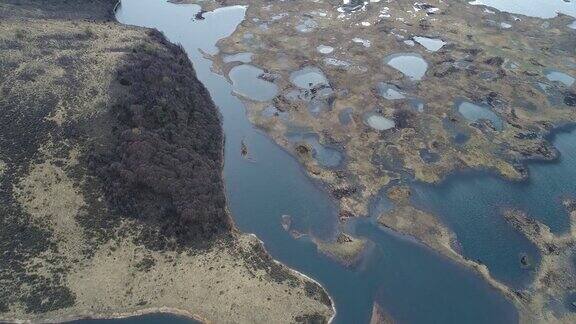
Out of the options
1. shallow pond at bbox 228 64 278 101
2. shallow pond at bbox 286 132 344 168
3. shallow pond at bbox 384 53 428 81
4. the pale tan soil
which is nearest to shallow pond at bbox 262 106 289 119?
shallow pond at bbox 228 64 278 101

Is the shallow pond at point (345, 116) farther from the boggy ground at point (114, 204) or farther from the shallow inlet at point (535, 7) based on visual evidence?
the shallow inlet at point (535, 7)

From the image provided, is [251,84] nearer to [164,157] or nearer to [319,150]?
[319,150]

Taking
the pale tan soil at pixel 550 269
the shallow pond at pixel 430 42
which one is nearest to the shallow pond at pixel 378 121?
the pale tan soil at pixel 550 269


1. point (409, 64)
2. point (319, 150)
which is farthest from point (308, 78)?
point (319, 150)

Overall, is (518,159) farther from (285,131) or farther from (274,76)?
(274,76)

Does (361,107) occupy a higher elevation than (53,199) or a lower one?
lower

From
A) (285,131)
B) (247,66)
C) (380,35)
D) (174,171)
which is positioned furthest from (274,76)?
(174,171)
